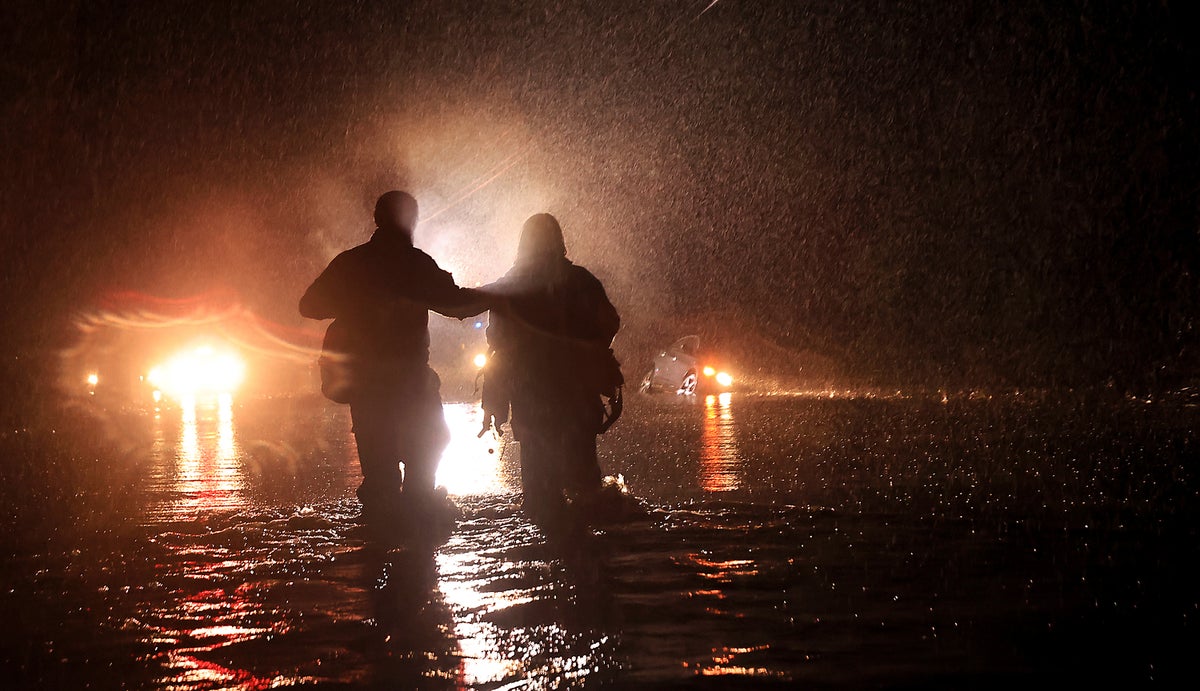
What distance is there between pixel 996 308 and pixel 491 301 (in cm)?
2379

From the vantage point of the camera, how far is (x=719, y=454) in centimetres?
1132

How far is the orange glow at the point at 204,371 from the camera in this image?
174 ft

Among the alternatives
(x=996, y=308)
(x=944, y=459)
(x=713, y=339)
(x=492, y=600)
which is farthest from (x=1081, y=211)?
(x=713, y=339)

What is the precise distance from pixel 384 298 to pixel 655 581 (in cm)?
259

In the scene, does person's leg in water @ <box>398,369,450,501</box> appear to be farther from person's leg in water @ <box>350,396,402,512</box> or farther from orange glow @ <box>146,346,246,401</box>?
orange glow @ <box>146,346,246,401</box>

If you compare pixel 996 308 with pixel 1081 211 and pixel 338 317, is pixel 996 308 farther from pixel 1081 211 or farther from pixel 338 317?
pixel 338 317

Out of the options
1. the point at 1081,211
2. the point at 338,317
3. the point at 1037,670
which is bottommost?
the point at 1037,670

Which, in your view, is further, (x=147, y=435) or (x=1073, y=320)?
(x=1073, y=320)

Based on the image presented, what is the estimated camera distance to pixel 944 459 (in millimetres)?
10047

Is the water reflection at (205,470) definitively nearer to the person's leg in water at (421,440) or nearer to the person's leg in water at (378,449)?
the person's leg in water at (378,449)

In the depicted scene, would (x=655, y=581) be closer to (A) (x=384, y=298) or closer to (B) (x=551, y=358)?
(B) (x=551, y=358)

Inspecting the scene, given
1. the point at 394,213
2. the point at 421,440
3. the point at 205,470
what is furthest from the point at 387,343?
the point at 205,470

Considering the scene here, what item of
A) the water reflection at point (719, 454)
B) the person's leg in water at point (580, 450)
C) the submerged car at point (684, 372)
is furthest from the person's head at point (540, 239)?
the submerged car at point (684, 372)

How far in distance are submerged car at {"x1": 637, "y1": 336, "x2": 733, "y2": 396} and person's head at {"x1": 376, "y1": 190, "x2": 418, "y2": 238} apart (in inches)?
942
